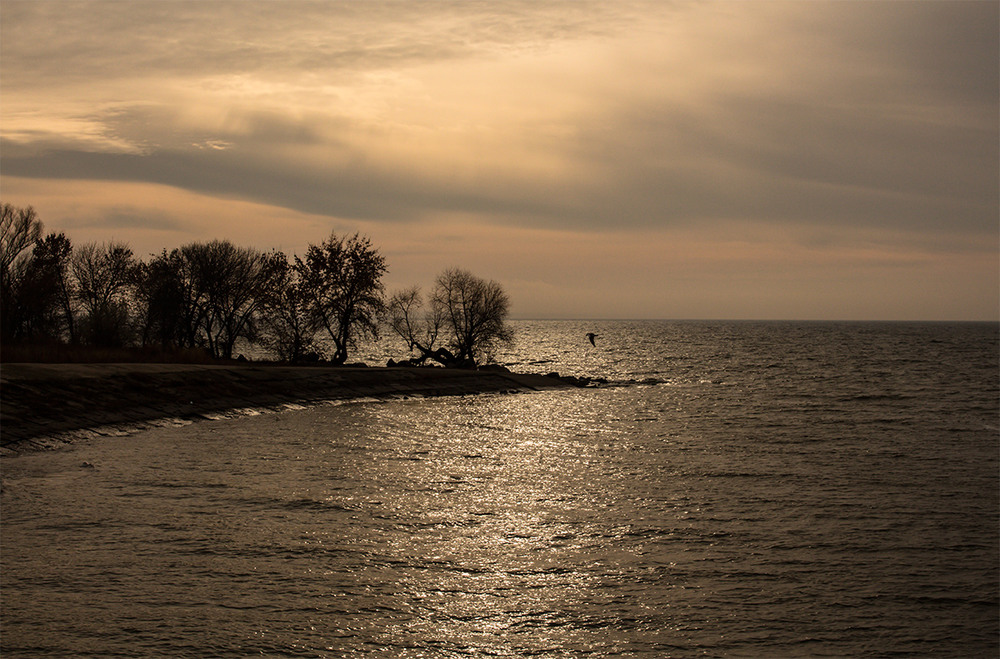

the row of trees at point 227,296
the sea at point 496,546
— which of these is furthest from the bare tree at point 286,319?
the sea at point 496,546

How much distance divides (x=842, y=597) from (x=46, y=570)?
1425 cm

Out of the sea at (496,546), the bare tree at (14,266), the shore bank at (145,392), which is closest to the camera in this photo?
the sea at (496,546)

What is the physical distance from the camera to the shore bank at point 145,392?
30078 millimetres

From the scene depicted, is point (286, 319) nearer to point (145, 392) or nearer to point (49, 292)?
point (49, 292)

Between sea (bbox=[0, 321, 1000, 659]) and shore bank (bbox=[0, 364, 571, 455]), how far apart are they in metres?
2.09

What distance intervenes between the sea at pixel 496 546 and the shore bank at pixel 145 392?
6.84 ft

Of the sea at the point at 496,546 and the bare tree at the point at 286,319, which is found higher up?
the bare tree at the point at 286,319

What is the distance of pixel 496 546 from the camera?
17.0 m

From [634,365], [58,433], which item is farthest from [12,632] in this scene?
[634,365]

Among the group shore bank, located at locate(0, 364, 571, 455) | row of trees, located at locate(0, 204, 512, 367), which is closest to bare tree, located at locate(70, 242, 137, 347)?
row of trees, located at locate(0, 204, 512, 367)

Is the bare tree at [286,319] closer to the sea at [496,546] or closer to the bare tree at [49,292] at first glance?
the bare tree at [49,292]

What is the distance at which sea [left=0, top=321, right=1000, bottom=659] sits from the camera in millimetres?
12141

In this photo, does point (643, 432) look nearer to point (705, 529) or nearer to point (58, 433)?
point (705, 529)

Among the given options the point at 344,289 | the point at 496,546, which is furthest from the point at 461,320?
the point at 496,546
